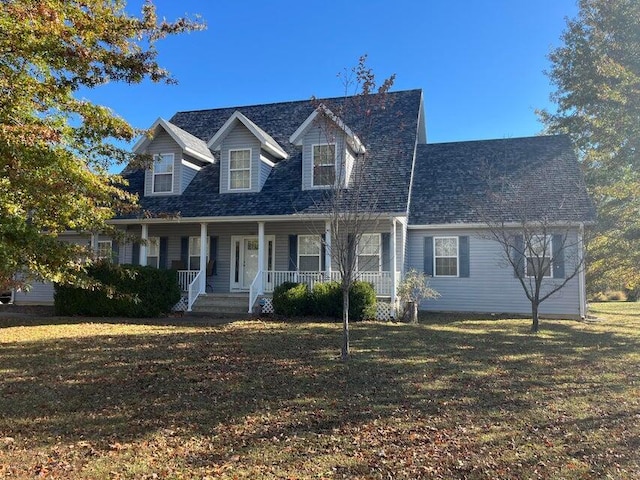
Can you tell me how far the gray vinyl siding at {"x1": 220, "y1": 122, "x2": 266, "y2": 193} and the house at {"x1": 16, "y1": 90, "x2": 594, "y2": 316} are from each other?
0.04 m

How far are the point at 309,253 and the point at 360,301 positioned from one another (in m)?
3.66

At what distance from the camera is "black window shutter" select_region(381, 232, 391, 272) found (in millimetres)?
15500

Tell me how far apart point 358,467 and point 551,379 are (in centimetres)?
437

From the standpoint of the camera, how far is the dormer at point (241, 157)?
16.8m

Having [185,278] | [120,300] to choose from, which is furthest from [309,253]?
[120,300]

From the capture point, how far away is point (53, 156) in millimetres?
7008

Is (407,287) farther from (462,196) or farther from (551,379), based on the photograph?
(551,379)

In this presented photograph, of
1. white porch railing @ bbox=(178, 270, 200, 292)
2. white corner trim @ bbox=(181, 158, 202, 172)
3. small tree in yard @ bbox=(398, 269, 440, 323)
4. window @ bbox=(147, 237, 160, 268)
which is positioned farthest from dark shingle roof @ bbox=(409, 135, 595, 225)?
window @ bbox=(147, 237, 160, 268)

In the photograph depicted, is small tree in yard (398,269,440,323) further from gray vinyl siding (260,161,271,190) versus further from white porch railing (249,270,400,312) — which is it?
gray vinyl siding (260,161,271,190)

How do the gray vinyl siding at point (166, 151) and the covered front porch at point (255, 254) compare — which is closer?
the covered front porch at point (255, 254)

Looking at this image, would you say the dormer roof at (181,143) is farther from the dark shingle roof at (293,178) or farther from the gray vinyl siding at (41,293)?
the gray vinyl siding at (41,293)

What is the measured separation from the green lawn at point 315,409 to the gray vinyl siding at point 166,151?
8.59 metres

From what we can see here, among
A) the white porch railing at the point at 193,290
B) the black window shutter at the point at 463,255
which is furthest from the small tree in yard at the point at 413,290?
the white porch railing at the point at 193,290

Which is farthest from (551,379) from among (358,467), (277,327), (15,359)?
(15,359)
